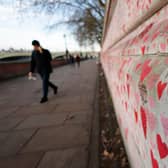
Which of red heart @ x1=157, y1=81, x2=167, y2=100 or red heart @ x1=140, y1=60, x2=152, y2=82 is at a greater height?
red heart @ x1=140, y1=60, x2=152, y2=82

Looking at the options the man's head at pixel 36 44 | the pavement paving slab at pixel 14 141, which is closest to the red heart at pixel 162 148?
the pavement paving slab at pixel 14 141

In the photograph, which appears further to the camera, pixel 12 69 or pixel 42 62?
pixel 12 69

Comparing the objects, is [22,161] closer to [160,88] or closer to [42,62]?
[160,88]

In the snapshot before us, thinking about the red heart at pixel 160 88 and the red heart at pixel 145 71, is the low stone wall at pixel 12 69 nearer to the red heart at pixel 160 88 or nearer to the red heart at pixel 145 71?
the red heart at pixel 145 71

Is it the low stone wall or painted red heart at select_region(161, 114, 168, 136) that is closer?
painted red heart at select_region(161, 114, 168, 136)

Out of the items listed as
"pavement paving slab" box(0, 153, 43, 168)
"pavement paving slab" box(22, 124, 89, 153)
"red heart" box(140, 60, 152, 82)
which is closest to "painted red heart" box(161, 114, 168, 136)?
"red heart" box(140, 60, 152, 82)

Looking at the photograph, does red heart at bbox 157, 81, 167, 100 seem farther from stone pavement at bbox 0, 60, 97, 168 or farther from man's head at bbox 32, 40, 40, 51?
man's head at bbox 32, 40, 40, 51

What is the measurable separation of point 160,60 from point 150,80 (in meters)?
0.09

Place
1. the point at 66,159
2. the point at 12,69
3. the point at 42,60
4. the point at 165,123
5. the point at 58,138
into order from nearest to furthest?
the point at 165,123 < the point at 66,159 < the point at 58,138 < the point at 42,60 < the point at 12,69

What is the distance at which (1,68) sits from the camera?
11.8m

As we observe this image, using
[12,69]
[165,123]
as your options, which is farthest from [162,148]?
[12,69]

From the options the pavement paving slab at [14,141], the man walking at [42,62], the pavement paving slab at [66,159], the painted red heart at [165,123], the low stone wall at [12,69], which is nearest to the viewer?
the painted red heart at [165,123]

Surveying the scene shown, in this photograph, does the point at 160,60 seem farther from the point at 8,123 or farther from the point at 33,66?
the point at 33,66

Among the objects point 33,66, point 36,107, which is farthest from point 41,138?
point 33,66
